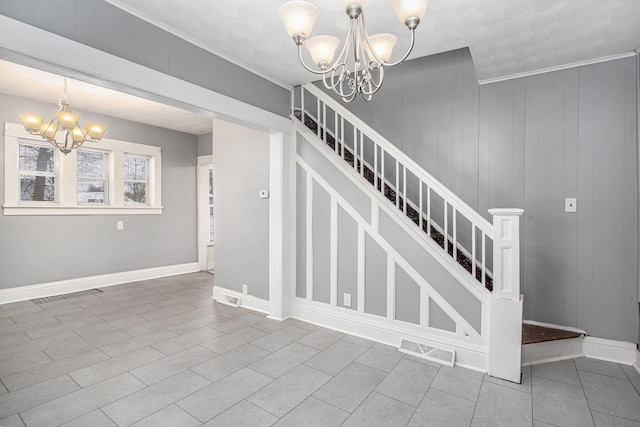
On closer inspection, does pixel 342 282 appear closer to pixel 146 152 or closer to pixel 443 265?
pixel 443 265

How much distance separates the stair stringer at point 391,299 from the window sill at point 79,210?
3.55 m

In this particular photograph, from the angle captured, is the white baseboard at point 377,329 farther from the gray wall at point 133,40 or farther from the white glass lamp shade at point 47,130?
the white glass lamp shade at point 47,130

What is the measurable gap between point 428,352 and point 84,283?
5105 mm

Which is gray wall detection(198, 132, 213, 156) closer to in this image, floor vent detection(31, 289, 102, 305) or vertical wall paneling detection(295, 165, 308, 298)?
floor vent detection(31, 289, 102, 305)

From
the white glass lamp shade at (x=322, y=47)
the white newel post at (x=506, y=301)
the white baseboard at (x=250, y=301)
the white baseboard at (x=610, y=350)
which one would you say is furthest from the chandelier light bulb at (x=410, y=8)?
the white baseboard at (x=250, y=301)

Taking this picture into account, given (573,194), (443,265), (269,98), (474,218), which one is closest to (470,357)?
(443,265)

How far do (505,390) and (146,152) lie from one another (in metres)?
6.13

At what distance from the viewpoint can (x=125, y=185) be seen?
5.73 meters

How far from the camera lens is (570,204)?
9.82 feet

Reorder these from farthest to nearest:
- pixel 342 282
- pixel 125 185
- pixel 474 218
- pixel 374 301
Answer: pixel 125 185, pixel 342 282, pixel 374 301, pixel 474 218

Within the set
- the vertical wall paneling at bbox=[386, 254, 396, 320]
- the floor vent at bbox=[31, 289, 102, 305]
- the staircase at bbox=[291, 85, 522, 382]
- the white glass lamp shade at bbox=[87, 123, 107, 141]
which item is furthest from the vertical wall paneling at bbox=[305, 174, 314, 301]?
the floor vent at bbox=[31, 289, 102, 305]

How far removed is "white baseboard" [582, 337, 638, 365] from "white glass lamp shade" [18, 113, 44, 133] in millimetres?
5889

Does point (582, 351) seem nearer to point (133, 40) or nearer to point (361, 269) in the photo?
point (361, 269)

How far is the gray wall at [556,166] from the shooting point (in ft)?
9.22
